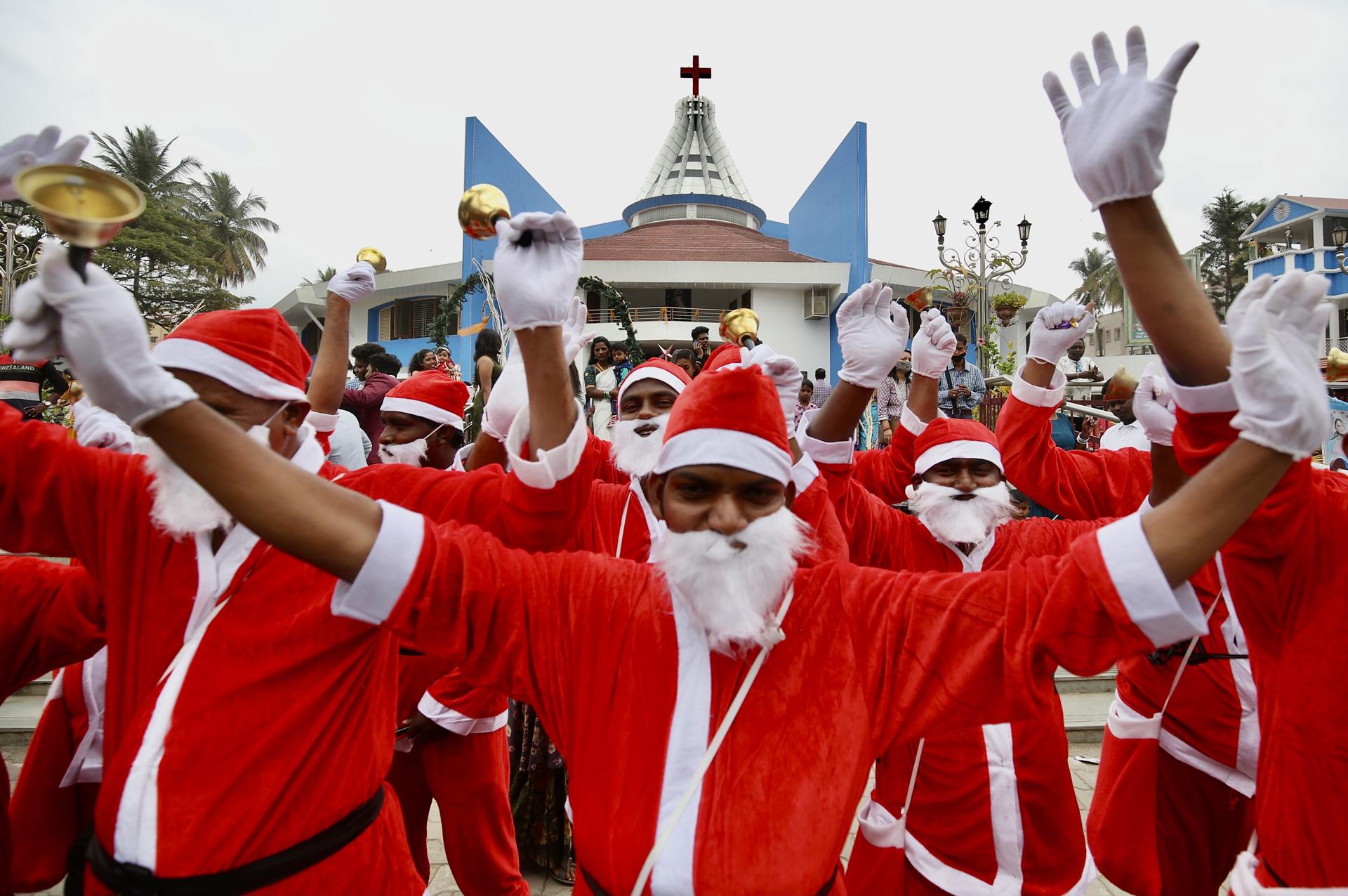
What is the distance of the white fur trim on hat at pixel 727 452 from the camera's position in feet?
5.96

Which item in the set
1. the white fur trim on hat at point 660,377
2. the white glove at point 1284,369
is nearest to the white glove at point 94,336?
the white glove at point 1284,369

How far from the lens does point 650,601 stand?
183cm

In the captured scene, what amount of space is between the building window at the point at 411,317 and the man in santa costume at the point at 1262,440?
27.5 m

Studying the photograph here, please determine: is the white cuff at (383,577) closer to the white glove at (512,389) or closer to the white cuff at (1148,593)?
the white glove at (512,389)

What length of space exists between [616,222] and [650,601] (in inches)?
1518

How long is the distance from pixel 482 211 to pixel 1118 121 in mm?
1816

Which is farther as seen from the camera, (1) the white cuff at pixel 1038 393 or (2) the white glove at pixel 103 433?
(1) the white cuff at pixel 1038 393

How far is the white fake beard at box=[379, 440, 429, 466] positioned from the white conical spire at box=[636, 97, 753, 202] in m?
36.0

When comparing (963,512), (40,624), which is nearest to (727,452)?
(963,512)

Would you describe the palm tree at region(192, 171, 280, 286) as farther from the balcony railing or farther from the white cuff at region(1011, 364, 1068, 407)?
the white cuff at region(1011, 364, 1068, 407)

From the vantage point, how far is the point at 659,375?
398 centimetres

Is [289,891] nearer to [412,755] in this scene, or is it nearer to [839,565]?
[839,565]

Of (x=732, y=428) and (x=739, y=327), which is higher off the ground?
(x=739, y=327)

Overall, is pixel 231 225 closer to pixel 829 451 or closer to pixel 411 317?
pixel 411 317
